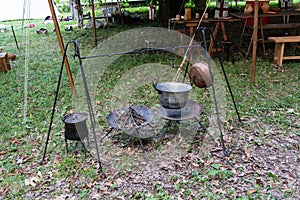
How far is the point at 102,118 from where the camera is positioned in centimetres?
387

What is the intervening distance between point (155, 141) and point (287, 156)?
1406mm

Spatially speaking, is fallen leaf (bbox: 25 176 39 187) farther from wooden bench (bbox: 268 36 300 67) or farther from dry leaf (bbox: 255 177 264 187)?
wooden bench (bbox: 268 36 300 67)

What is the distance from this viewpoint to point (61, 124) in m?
3.75

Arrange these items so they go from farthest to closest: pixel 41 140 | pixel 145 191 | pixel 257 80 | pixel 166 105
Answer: pixel 257 80
pixel 41 140
pixel 166 105
pixel 145 191

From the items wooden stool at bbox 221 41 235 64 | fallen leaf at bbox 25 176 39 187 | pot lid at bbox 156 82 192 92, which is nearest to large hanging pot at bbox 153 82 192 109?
pot lid at bbox 156 82 192 92

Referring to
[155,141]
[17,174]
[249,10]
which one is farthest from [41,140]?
[249,10]

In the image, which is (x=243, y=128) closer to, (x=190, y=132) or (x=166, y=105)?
(x=190, y=132)

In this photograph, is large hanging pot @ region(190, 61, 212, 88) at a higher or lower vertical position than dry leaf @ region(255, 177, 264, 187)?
higher

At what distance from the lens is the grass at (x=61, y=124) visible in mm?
2615

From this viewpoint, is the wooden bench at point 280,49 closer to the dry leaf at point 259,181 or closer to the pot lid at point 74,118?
the dry leaf at point 259,181

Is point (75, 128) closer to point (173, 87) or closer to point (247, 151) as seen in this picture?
point (173, 87)

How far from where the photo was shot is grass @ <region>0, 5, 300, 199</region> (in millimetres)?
2615

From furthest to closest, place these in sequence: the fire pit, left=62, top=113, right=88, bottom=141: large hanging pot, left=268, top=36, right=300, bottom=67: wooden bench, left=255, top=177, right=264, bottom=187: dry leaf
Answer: left=268, top=36, right=300, bottom=67: wooden bench, the fire pit, left=62, top=113, right=88, bottom=141: large hanging pot, left=255, top=177, right=264, bottom=187: dry leaf

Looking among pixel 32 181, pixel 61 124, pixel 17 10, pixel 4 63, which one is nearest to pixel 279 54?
pixel 61 124
